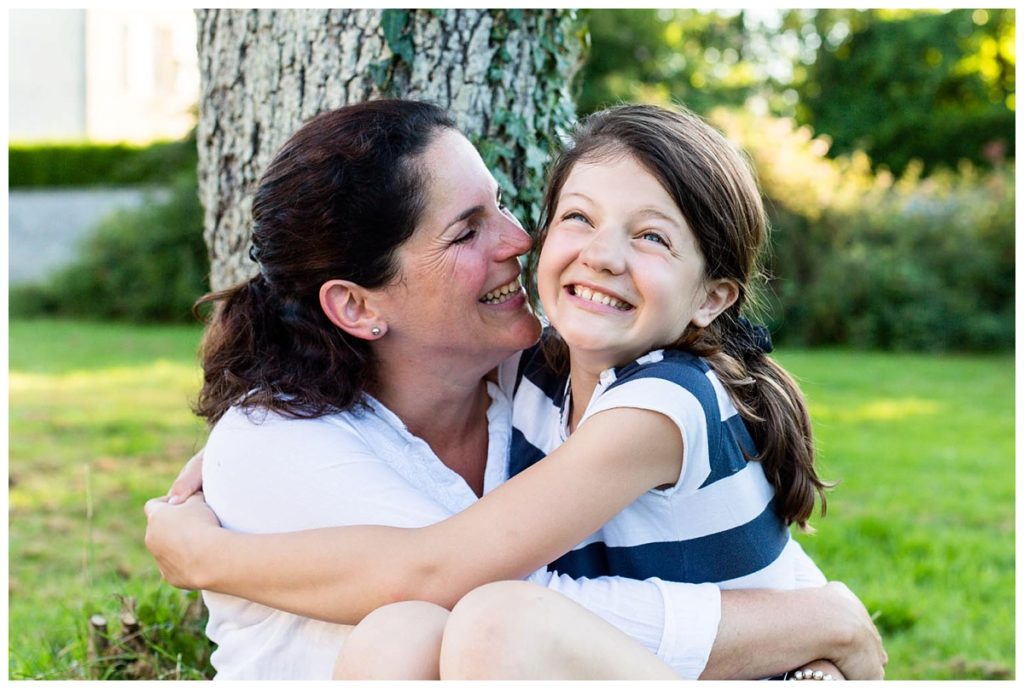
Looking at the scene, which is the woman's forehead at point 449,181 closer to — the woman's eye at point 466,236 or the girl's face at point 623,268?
the woman's eye at point 466,236

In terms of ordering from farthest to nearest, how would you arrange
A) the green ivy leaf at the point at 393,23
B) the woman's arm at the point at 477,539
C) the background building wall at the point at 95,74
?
1. the background building wall at the point at 95,74
2. the green ivy leaf at the point at 393,23
3. the woman's arm at the point at 477,539

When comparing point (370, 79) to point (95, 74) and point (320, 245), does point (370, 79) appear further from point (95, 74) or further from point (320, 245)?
point (95, 74)

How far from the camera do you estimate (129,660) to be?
3.07 metres

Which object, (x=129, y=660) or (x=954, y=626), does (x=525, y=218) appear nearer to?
(x=129, y=660)

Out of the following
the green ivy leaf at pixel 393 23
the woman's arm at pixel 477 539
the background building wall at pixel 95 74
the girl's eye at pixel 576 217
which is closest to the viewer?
the woman's arm at pixel 477 539

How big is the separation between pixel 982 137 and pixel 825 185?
10718mm

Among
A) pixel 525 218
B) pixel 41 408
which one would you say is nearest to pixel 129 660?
pixel 525 218

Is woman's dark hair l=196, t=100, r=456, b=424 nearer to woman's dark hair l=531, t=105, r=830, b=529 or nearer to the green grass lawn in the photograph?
woman's dark hair l=531, t=105, r=830, b=529

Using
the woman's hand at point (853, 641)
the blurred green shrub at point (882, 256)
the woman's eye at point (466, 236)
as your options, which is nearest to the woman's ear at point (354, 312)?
the woman's eye at point (466, 236)

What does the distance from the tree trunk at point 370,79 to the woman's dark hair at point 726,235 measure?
560mm

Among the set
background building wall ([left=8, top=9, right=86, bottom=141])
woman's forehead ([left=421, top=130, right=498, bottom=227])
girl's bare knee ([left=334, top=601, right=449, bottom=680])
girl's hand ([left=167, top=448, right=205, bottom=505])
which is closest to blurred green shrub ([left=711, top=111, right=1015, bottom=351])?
woman's forehead ([left=421, top=130, right=498, bottom=227])

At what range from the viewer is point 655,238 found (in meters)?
2.25

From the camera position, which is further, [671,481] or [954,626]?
[954,626]

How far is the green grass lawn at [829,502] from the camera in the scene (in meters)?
3.51
